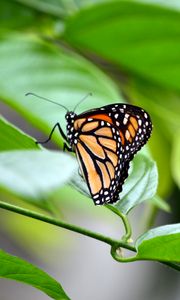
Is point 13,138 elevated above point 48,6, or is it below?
below

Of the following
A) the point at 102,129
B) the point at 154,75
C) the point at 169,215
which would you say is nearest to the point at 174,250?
the point at 102,129

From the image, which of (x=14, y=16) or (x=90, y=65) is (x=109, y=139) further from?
(x=14, y=16)

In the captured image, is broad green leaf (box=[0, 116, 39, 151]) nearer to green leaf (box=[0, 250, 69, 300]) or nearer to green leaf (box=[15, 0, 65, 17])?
green leaf (box=[0, 250, 69, 300])

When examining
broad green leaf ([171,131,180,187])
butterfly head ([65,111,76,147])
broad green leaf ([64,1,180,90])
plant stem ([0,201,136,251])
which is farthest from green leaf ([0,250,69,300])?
broad green leaf ([64,1,180,90])

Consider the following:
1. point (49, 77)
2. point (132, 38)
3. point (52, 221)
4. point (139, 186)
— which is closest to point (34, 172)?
point (52, 221)

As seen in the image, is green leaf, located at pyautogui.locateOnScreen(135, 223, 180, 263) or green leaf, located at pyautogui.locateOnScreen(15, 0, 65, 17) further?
green leaf, located at pyautogui.locateOnScreen(15, 0, 65, 17)
